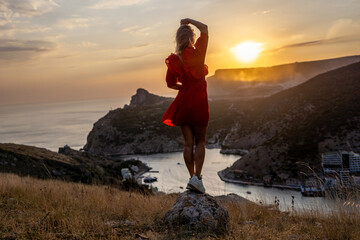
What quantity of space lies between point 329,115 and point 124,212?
102 m

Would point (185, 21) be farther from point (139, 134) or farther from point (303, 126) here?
point (139, 134)

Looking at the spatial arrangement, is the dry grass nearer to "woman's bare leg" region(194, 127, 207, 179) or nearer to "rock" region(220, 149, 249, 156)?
"woman's bare leg" region(194, 127, 207, 179)

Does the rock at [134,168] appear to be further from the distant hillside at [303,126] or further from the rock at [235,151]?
the rock at [235,151]

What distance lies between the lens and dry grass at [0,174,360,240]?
3.90 meters

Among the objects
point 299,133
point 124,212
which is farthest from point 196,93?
point 299,133

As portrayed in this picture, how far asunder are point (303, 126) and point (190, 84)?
98829 millimetres

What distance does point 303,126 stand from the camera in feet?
314

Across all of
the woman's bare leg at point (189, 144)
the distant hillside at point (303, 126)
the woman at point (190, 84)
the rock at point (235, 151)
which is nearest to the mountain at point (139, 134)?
Answer: the rock at point (235, 151)

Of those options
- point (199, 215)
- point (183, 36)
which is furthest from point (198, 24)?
point (199, 215)

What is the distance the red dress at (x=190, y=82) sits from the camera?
4832 mm

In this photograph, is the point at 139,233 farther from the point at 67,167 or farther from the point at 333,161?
the point at 333,161

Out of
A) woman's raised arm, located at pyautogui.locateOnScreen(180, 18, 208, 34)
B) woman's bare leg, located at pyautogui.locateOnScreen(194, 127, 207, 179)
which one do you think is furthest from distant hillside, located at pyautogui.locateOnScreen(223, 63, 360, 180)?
woman's raised arm, located at pyautogui.locateOnScreen(180, 18, 208, 34)

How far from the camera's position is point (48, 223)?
418 centimetres

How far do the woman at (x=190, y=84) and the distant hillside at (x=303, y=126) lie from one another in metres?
69.6
